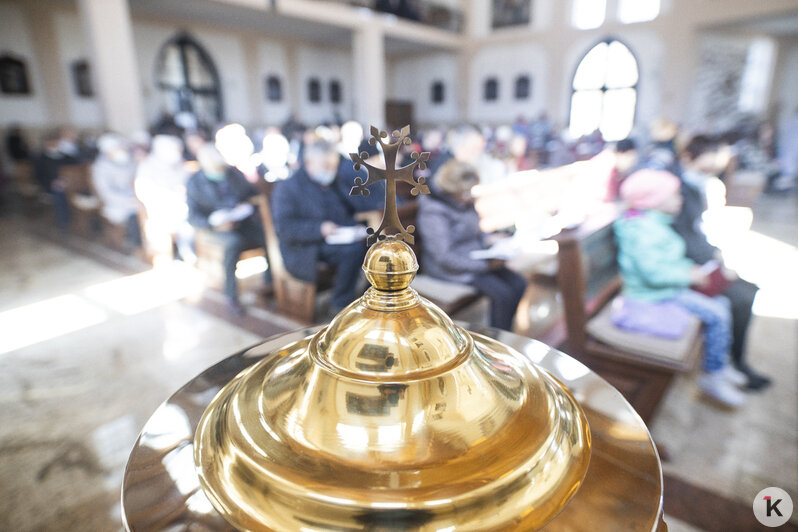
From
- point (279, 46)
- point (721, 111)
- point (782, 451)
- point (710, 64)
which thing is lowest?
point (782, 451)

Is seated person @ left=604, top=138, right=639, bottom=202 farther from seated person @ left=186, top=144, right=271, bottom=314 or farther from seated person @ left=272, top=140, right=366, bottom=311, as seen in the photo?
seated person @ left=186, top=144, right=271, bottom=314

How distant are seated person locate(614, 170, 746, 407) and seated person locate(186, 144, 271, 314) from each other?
9.58ft

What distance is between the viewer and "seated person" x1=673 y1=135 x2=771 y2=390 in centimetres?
269

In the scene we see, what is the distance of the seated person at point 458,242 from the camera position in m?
2.93

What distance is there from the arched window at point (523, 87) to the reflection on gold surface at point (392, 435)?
17796 mm

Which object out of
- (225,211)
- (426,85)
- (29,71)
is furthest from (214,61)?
(225,211)

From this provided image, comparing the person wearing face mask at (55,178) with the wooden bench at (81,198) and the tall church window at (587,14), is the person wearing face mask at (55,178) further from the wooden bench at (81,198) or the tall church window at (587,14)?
the tall church window at (587,14)

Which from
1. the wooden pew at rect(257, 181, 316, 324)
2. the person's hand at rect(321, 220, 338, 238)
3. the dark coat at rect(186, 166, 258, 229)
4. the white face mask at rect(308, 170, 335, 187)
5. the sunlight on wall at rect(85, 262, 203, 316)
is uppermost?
the white face mask at rect(308, 170, 335, 187)

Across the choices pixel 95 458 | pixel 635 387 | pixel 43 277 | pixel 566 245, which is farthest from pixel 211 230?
pixel 635 387

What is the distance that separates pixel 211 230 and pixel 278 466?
3.94 meters

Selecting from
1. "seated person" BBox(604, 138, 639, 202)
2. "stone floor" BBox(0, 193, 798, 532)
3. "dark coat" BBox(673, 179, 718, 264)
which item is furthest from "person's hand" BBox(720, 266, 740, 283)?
"seated person" BBox(604, 138, 639, 202)

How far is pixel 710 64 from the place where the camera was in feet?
47.2

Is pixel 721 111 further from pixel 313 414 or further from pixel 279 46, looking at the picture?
pixel 313 414

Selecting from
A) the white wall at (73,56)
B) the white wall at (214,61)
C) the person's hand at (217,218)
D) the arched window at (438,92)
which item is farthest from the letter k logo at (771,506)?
the arched window at (438,92)
